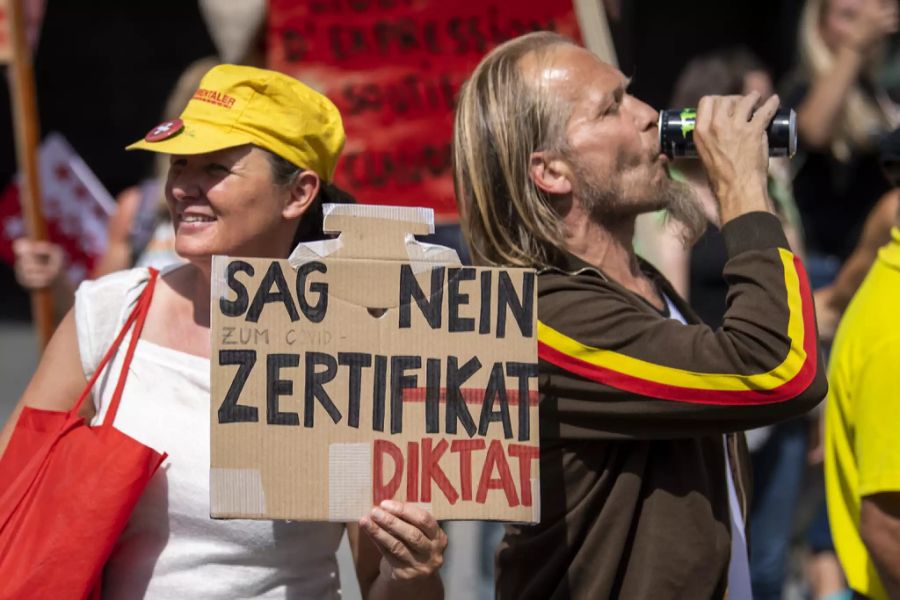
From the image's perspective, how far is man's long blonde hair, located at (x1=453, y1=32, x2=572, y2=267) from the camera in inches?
109

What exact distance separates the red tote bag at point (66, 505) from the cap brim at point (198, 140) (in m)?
0.50

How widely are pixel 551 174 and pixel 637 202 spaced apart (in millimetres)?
163

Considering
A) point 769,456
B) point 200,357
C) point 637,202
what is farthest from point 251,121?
point 769,456

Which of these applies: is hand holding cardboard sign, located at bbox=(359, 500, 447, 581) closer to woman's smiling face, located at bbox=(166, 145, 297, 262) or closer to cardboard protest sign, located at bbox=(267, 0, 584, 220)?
woman's smiling face, located at bbox=(166, 145, 297, 262)

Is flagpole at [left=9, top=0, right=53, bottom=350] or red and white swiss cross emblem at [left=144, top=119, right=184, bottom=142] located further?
flagpole at [left=9, top=0, right=53, bottom=350]

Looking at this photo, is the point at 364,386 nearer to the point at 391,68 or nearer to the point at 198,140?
the point at 198,140

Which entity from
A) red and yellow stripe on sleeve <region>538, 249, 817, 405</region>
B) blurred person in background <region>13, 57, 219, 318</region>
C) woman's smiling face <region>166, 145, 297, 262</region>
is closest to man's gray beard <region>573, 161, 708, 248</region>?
red and yellow stripe on sleeve <region>538, 249, 817, 405</region>

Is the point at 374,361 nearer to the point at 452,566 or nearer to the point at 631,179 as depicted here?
the point at 631,179

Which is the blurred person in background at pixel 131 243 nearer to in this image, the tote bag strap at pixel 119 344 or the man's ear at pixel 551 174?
the tote bag strap at pixel 119 344

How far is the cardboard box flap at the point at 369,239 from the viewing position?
241cm

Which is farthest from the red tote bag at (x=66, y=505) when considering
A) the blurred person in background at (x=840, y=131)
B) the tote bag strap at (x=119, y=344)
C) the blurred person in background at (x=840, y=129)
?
the blurred person in background at (x=840, y=129)

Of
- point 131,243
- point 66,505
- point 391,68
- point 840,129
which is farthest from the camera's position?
point 840,129

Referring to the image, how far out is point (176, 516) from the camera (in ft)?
8.83

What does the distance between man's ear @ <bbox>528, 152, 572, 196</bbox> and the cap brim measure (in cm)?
51
